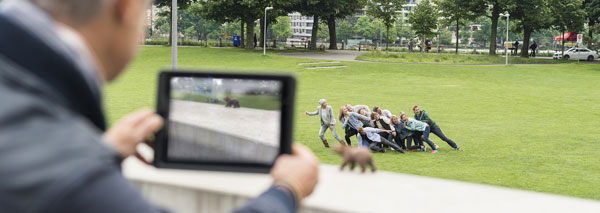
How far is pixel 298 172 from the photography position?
5.08ft

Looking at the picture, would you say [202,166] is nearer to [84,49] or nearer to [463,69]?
[84,49]

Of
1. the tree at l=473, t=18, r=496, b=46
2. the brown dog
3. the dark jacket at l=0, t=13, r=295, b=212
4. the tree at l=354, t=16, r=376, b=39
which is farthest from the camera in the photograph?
the tree at l=473, t=18, r=496, b=46

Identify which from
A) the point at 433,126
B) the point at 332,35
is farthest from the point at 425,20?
the point at 433,126

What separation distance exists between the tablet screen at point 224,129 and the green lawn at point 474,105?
4.0 inches

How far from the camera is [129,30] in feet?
3.91

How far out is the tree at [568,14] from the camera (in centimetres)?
5731

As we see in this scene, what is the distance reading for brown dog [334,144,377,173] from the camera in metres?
2.76

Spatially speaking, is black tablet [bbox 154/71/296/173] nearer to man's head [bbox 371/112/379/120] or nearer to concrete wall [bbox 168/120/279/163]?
concrete wall [bbox 168/120/279/163]

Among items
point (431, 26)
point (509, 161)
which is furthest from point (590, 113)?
point (431, 26)

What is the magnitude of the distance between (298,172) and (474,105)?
31.4 metres

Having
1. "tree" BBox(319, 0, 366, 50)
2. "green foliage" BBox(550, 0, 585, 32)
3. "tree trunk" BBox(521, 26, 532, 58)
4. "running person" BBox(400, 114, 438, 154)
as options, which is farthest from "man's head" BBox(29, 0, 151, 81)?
"tree trunk" BBox(521, 26, 532, 58)

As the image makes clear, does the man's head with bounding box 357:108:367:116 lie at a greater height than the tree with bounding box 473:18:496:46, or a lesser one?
lesser

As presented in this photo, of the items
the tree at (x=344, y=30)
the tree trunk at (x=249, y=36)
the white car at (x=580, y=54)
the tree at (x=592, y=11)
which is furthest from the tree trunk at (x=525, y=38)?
the tree at (x=344, y=30)

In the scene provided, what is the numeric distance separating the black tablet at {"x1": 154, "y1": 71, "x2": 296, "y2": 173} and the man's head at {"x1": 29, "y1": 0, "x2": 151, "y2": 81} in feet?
1.93
